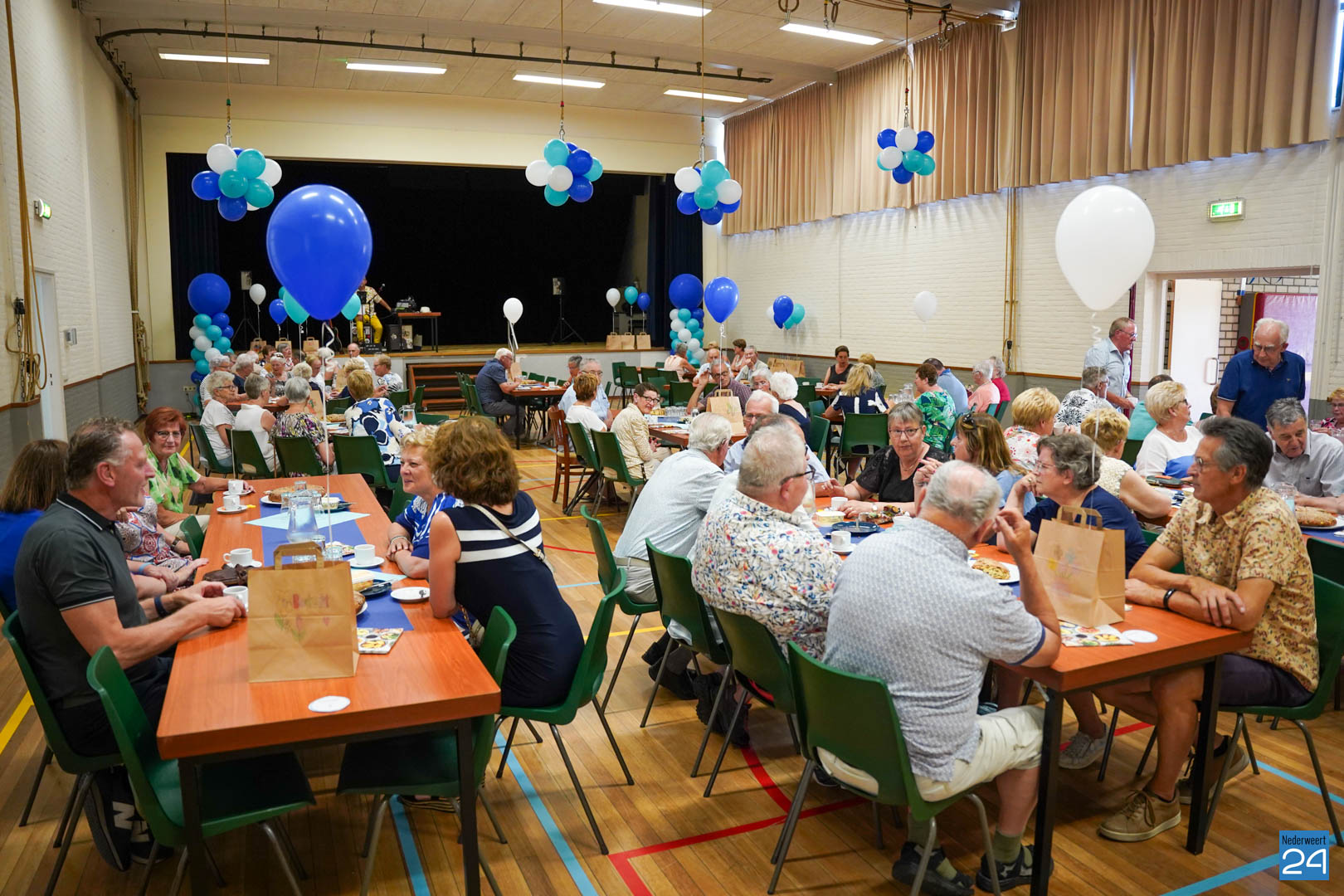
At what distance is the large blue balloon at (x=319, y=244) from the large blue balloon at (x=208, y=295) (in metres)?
10.7

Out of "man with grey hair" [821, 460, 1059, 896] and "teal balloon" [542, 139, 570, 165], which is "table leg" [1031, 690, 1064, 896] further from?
"teal balloon" [542, 139, 570, 165]

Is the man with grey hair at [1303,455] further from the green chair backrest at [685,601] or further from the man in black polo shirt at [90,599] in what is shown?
the man in black polo shirt at [90,599]

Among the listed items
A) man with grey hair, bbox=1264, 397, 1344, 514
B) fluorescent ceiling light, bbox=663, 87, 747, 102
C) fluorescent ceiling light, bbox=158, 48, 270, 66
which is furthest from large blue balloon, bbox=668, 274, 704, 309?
man with grey hair, bbox=1264, 397, 1344, 514

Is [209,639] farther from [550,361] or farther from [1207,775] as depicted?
[550,361]


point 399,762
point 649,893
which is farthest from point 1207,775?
point 399,762

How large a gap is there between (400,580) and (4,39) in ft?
22.2

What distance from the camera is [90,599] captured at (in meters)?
2.57

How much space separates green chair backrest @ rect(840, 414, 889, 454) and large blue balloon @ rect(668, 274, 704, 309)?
870cm

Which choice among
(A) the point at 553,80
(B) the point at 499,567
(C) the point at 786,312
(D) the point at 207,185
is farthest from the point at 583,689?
(A) the point at 553,80

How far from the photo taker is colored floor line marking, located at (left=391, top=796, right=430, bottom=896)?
2.84 metres

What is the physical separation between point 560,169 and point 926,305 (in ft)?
16.4

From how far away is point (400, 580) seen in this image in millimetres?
3281

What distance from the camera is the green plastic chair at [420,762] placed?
2490mm

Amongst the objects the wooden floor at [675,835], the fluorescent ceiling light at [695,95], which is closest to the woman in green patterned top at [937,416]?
the wooden floor at [675,835]
